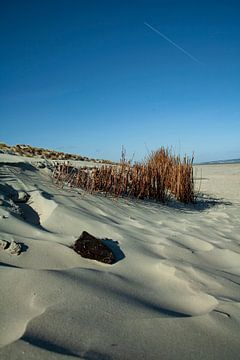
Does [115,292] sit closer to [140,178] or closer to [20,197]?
[20,197]

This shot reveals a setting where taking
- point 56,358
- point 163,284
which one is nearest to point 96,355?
point 56,358

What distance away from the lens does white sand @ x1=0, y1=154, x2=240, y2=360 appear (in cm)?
94

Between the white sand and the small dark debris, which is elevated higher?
the small dark debris

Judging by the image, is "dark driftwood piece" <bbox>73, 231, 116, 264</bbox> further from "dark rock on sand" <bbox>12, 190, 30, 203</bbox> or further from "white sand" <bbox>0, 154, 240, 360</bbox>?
"dark rock on sand" <bbox>12, 190, 30, 203</bbox>

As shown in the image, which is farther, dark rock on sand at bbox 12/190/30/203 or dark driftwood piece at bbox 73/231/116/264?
dark rock on sand at bbox 12/190/30/203

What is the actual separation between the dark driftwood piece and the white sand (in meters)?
0.04

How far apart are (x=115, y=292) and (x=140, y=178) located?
9.54ft

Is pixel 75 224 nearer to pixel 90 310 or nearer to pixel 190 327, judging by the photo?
pixel 90 310

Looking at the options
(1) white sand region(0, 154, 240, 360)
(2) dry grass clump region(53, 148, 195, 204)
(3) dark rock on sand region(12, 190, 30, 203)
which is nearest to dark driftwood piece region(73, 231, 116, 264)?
(1) white sand region(0, 154, 240, 360)

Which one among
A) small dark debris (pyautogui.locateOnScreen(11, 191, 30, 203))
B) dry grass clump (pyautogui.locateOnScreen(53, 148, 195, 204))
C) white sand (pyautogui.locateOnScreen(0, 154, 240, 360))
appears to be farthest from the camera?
dry grass clump (pyautogui.locateOnScreen(53, 148, 195, 204))

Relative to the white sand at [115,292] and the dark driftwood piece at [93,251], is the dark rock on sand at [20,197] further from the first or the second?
the dark driftwood piece at [93,251]

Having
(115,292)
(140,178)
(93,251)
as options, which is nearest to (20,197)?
(93,251)

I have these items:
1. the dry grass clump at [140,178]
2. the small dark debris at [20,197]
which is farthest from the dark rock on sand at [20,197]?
the dry grass clump at [140,178]

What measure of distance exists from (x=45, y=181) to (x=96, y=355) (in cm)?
276
